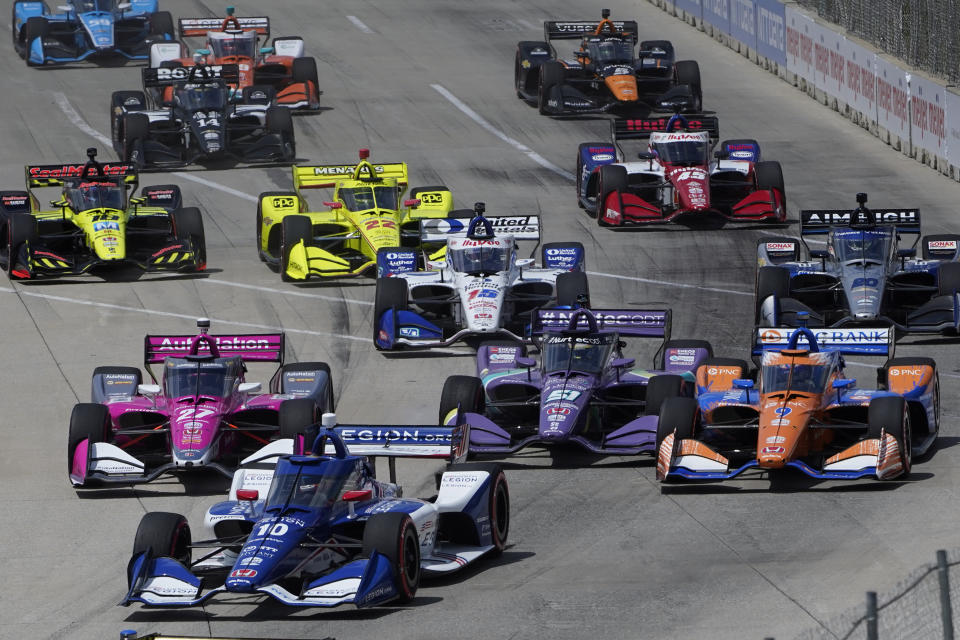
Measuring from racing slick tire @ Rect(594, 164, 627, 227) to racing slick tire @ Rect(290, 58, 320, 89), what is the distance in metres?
12.4

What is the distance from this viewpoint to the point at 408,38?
56.1 metres

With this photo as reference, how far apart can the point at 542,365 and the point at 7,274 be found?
44.5 ft

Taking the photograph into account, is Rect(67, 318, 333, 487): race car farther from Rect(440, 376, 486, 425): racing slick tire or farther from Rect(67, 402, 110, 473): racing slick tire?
Rect(440, 376, 486, 425): racing slick tire

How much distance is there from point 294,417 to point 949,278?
36.2 ft

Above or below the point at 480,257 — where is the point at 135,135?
below

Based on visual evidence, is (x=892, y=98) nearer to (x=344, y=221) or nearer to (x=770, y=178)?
(x=770, y=178)

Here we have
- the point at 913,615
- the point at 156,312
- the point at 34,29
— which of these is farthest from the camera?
the point at 34,29

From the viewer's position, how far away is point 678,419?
2159cm

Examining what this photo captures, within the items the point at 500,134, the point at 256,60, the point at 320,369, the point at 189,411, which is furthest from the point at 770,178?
the point at 189,411

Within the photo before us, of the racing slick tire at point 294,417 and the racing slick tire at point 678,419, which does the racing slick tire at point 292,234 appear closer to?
the racing slick tire at point 294,417

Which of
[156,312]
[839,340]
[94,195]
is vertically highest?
[839,340]

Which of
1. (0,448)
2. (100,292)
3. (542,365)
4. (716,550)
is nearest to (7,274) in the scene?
(100,292)

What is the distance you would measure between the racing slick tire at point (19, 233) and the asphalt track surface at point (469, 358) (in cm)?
65

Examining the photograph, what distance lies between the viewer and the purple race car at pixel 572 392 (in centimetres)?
2258
